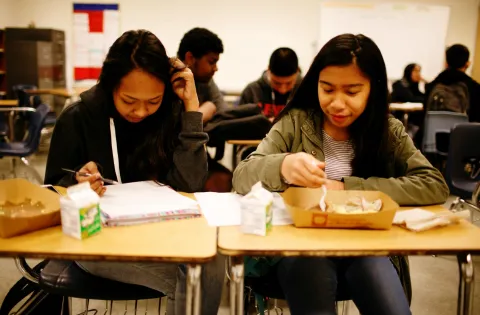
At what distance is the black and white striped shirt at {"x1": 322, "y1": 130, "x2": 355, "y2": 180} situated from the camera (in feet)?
4.93

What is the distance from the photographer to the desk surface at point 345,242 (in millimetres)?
981

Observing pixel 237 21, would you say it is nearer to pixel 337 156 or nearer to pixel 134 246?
pixel 337 156

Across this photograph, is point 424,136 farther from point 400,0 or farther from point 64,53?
point 64,53

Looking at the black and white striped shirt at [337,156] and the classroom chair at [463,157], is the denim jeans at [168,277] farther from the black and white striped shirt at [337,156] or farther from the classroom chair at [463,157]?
the classroom chair at [463,157]

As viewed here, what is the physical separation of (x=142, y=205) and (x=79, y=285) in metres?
0.29

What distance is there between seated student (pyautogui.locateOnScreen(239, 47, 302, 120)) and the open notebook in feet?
6.27

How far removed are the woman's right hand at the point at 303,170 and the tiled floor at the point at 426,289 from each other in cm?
94

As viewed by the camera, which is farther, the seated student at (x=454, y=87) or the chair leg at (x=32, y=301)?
the seated student at (x=454, y=87)

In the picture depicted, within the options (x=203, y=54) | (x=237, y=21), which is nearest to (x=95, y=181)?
(x=203, y=54)

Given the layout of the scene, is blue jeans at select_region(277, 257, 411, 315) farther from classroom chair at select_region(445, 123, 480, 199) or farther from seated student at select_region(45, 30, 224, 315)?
classroom chair at select_region(445, 123, 480, 199)

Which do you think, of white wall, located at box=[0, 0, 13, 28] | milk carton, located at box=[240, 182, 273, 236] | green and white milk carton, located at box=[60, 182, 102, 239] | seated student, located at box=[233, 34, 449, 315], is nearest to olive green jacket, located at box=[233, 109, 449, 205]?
seated student, located at box=[233, 34, 449, 315]

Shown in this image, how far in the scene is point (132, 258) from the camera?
36.9 inches

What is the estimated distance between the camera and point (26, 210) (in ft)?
3.66

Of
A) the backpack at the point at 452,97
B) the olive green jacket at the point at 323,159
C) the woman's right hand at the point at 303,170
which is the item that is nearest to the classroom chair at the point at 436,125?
the backpack at the point at 452,97
